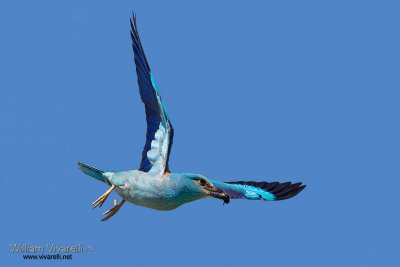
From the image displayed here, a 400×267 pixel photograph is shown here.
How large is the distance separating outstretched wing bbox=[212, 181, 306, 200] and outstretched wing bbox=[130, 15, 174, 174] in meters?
1.53

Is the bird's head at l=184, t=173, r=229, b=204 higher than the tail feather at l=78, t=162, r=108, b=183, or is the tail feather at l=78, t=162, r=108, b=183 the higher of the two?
the tail feather at l=78, t=162, r=108, b=183

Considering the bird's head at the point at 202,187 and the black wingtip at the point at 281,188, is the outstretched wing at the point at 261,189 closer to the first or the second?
the black wingtip at the point at 281,188

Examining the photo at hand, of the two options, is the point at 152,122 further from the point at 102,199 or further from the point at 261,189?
the point at 261,189

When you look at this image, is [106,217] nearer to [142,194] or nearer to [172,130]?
[142,194]

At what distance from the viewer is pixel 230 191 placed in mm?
14188

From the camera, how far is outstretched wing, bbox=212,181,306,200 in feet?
46.6

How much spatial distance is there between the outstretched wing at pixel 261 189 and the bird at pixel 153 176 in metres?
0.65

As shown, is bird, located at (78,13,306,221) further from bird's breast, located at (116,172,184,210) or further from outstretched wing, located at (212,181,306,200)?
outstretched wing, located at (212,181,306,200)

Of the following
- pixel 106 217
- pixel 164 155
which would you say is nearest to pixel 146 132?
pixel 164 155

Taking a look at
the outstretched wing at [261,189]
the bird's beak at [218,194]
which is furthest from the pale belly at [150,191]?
the outstretched wing at [261,189]

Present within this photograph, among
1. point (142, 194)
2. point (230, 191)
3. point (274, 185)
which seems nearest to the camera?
point (142, 194)

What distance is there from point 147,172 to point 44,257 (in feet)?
7.38

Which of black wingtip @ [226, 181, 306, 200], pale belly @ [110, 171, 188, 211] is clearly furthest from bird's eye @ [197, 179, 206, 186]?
black wingtip @ [226, 181, 306, 200]

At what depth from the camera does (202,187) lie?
12906 mm
